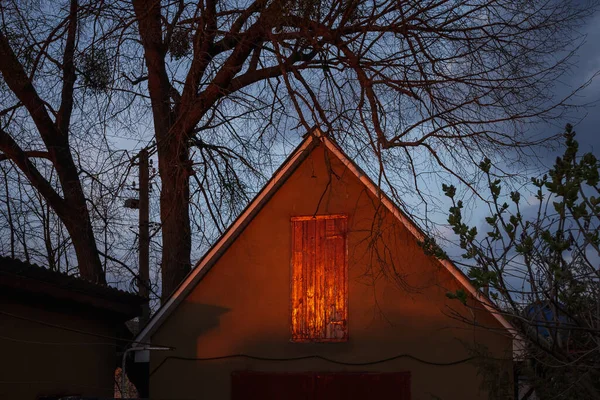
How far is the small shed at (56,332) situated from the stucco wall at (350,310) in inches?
33.6

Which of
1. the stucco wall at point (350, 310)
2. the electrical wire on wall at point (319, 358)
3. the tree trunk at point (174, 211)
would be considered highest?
the tree trunk at point (174, 211)

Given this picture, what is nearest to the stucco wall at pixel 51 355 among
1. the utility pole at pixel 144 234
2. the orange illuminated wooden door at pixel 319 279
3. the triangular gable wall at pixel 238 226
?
the triangular gable wall at pixel 238 226

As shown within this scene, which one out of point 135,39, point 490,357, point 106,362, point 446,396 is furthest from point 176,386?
point 135,39

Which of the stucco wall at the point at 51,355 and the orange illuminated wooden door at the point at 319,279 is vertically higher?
the orange illuminated wooden door at the point at 319,279

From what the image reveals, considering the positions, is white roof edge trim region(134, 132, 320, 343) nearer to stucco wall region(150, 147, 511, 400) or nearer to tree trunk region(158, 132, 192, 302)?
stucco wall region(150, 147, 511, 400)

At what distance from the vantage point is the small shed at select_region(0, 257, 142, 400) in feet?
32.2

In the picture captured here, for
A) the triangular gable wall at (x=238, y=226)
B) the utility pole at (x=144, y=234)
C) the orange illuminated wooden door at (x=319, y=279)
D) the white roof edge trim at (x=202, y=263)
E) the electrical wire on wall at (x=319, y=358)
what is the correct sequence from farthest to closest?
the utility pole at (x=144, y=234) < the white roof edge trim at (x=202, y=263) < the triangular gable wall at (x=238, y=226) < the orange illuminated wooden door at (x=319, y=279) < the electrical wire on wall at (x=319, y=358)

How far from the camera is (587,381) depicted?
21.7 feet

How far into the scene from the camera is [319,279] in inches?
488

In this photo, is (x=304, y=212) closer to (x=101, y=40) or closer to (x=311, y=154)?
(x=311, y=154)

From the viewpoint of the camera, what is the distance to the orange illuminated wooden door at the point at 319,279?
12.2 m

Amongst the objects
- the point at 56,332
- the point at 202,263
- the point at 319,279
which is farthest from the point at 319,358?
the point at 56,332

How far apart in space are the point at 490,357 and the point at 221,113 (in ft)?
21.9

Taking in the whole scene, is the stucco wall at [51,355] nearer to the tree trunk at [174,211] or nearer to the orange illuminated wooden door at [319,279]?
the orange illuminated wooden door at [319,279]
